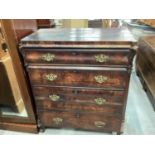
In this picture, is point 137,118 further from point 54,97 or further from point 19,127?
point 19,127

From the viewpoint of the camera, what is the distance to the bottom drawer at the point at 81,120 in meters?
1.65

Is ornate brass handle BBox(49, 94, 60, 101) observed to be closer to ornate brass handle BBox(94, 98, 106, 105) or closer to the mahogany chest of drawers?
the mahogany chest of drawers

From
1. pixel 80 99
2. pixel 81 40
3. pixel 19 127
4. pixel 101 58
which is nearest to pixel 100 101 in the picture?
pixel 80 99

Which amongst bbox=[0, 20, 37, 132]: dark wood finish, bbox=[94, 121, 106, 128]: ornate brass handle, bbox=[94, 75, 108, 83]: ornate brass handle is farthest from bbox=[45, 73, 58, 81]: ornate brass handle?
bbox=[94, 121, 106, 128]: ornate brass handle

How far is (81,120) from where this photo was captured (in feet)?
5.59

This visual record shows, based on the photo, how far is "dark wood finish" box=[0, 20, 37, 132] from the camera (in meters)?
1.35

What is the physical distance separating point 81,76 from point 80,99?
25 centimetres

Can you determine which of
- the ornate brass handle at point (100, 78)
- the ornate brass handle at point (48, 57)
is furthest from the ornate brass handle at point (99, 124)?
the ornate brass handle at point (48, 57)

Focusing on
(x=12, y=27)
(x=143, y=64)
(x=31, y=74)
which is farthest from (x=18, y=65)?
(x=143, y=64)

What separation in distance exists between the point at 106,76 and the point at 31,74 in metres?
0.67

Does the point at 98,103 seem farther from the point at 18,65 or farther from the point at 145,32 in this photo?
the point at 145,32

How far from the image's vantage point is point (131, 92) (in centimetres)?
255

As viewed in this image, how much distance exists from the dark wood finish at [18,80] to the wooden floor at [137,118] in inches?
7.4

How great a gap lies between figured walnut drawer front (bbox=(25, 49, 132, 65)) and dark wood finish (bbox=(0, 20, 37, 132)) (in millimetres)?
120
